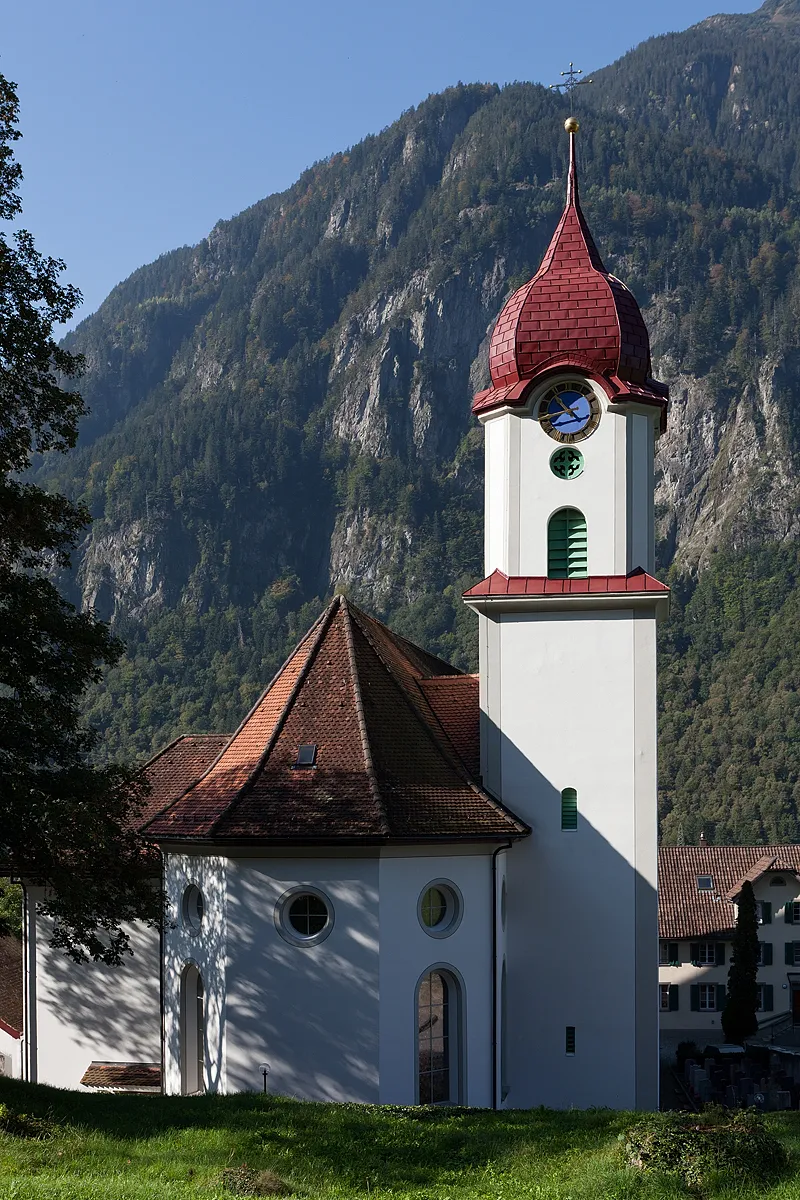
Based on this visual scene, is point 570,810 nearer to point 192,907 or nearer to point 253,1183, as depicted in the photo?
point 192,907

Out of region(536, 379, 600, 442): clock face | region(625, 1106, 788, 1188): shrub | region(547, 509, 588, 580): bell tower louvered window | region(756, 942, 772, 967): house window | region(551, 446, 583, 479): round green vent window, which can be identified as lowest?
region(756, 942, 772, 967): house window

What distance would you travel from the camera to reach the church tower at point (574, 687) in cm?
2542

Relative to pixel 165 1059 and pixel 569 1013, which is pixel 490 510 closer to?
pixel 569 1013

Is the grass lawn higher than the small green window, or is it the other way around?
the small green window

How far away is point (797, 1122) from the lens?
17.7 meters

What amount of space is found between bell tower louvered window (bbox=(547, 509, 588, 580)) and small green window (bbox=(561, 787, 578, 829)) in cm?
382

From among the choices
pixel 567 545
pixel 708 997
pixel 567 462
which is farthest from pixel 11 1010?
pixel 708 997

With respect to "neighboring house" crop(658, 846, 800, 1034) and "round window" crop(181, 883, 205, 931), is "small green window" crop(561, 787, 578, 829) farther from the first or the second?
"neighboring house" crop(658, 846, 800, 1034)

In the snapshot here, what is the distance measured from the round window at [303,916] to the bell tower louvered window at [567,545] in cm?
760

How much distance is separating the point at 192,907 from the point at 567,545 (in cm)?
917

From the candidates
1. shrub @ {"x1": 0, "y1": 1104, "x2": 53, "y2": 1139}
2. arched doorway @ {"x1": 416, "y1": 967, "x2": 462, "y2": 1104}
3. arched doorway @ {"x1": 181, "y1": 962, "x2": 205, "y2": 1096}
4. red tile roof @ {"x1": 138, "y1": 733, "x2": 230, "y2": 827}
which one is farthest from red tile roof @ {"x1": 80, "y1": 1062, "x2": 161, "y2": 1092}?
shrub @ {"x1": 0, "y1": 1104, "x2": 53, "y2": 1139}

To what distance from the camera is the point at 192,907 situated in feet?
78.2

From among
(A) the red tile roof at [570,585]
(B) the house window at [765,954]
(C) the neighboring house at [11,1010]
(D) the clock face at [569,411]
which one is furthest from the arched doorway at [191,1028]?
(B) the house window at [765,954]

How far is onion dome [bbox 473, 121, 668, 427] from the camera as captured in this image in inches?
1046
